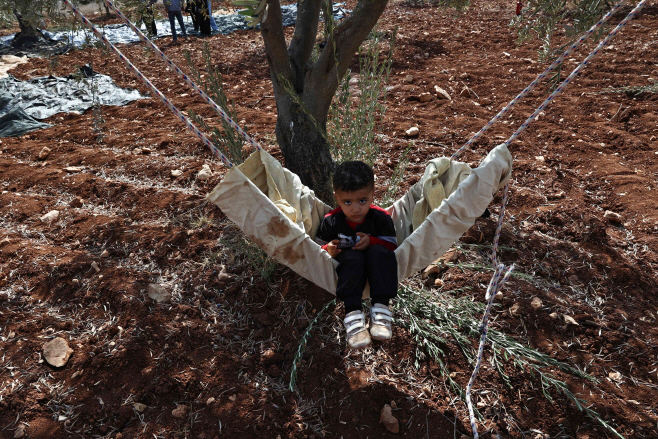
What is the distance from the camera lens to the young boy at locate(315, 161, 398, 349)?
1.75 m

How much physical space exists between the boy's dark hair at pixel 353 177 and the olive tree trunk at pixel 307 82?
1.61 feet

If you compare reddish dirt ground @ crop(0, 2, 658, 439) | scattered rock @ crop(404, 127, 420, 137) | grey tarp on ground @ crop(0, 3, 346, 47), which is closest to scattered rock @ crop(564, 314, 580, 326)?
reddish dirt ground @ crop(0, 2, 658, 439)

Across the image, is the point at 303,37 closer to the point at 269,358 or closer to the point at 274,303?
the point at 274,303

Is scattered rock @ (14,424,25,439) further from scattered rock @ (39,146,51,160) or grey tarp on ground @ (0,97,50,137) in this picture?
grey tarp on ground @ (0,97,50,137)

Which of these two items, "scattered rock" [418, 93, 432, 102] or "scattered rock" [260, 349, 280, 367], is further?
"scattered rock" [418, 93, 432, 102]

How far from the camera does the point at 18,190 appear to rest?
141 inches

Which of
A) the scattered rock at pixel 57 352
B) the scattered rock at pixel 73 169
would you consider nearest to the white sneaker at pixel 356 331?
the scattered rock at pixel 57 352

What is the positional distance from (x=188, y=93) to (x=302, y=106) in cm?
385

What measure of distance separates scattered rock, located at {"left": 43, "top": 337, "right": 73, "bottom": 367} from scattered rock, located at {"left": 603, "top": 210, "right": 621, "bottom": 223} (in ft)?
10.6

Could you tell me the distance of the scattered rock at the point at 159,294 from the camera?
7.68 ft

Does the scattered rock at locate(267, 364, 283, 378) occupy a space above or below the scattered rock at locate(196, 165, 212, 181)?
below

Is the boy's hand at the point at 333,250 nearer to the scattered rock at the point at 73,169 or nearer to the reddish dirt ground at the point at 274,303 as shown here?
the reddish dirt ground at the point at 274,303

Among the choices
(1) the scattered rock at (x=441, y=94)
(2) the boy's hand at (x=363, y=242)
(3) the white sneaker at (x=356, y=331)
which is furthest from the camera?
(1) the scattered rock at (x=441, y=94)

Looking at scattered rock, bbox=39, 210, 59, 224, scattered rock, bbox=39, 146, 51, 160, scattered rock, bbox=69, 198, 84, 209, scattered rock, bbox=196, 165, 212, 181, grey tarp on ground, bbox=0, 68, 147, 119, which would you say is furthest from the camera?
grey tarp on ground, bbox=0, 68, 147, 119
